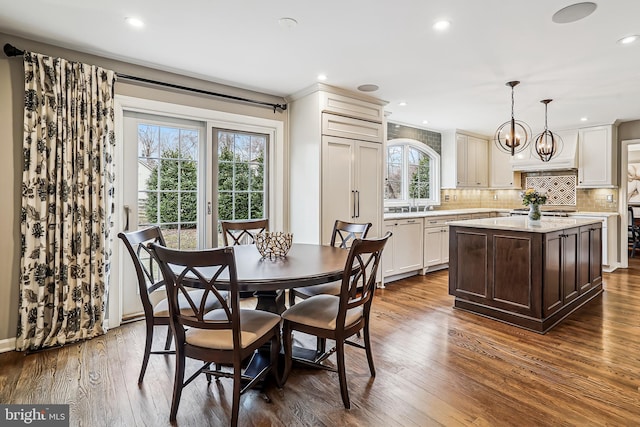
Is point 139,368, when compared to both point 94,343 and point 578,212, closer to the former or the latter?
point 94,343

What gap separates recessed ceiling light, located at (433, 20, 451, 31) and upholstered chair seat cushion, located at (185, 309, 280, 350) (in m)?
2.34

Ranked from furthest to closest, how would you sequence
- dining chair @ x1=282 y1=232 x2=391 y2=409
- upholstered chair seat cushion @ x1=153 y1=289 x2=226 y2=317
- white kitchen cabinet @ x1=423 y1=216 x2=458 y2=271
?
white kitchen cabinet @ x1=423 y1=216 x2=458 y2=271
upholstered chair seat cushion @ x1=153 y1=289 x2=226 y2=317
dining chair @ x1=282 y1=232 x2=391 y2=409

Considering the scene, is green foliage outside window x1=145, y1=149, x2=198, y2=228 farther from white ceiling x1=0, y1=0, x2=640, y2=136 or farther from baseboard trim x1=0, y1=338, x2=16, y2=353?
baseboard trim x1=0, y1=338, x2=16, y2=353

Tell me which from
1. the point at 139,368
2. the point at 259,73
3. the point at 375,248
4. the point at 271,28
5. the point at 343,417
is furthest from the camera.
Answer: the point at 259,73

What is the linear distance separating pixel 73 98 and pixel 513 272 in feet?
13.5

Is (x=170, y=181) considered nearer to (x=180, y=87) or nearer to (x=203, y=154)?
(x=203, y=154)

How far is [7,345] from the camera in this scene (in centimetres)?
265

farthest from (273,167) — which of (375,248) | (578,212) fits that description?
(578,212)

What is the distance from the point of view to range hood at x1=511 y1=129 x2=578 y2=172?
5.94 metres

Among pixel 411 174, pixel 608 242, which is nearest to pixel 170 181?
pixel 411 174

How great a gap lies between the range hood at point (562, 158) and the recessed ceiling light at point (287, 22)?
5.58 metres

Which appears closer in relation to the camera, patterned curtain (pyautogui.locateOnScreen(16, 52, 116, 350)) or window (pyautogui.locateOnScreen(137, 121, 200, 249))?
patterned curtain (pyautogui.locateOnScreen(16, 52, 116, 350))

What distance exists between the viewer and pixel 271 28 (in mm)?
2580
